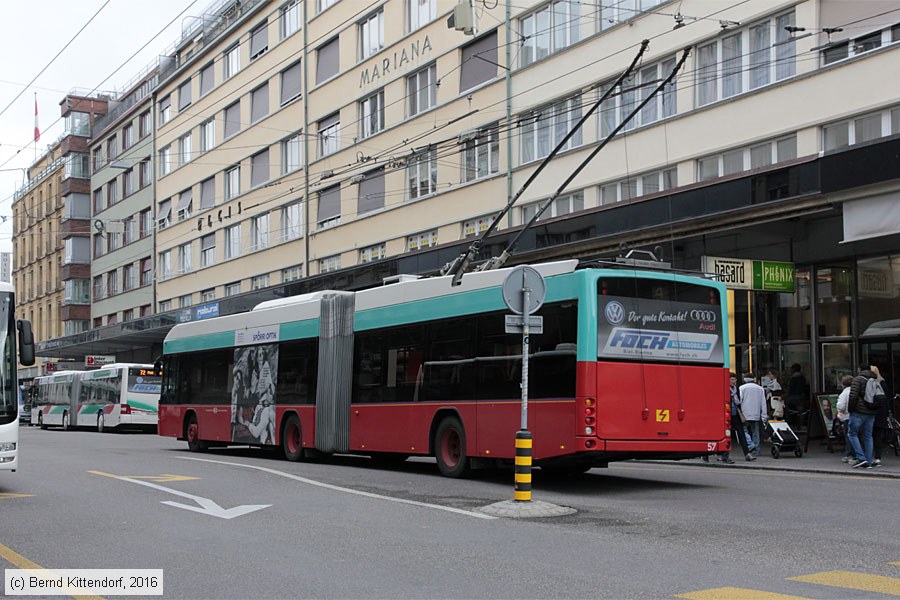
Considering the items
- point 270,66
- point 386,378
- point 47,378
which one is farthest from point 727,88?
point 47,378

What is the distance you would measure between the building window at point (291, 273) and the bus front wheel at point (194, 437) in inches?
786

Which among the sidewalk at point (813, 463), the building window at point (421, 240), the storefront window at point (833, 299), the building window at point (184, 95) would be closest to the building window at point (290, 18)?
the building window at point (184, 95)

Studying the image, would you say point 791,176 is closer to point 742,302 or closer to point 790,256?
point 790,256

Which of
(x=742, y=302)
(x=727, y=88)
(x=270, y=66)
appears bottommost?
(x=742, y=302)

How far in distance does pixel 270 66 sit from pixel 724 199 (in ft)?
98.8

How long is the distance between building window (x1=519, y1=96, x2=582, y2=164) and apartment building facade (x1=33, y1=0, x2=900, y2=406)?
68mm

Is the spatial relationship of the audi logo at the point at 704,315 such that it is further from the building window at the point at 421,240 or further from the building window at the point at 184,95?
the building window at the point at 184,95

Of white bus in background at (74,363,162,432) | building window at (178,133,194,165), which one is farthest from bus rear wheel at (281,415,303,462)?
building window at (178,133,194,165)

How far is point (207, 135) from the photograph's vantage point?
177 feet

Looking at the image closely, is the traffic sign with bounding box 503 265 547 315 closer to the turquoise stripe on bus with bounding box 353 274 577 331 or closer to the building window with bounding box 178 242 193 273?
the turquoise stripe on bus with bounding box 353 274 577 331

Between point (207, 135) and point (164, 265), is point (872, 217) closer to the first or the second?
point (207, 135)

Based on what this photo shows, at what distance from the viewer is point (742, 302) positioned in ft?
83.2

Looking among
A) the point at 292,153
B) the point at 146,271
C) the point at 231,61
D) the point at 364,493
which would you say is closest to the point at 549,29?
the point at 292,153

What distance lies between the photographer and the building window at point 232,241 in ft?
165
